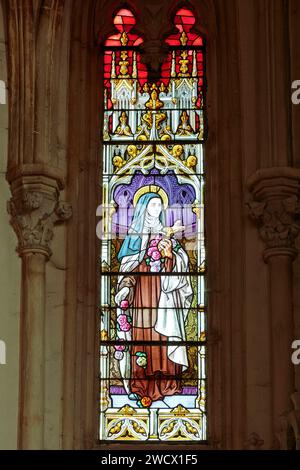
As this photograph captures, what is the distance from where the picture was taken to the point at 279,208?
49.9 ft

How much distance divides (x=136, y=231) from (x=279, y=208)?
1269 mm

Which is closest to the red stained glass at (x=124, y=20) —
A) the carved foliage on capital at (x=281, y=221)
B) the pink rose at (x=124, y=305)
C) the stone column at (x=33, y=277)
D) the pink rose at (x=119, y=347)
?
the stone column at (x=33, y=277)

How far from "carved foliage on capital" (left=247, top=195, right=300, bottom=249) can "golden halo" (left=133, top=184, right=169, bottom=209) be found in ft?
3.13

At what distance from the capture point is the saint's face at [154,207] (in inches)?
625

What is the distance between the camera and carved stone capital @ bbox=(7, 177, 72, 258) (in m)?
15.3

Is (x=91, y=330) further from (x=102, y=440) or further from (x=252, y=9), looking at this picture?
(x=252, y=9)

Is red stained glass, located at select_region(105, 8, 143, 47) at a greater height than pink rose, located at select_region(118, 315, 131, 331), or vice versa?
red stained glass, located at select_region(105, 8, 143, 47)

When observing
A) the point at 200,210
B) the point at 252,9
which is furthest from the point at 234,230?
the point at 252,9

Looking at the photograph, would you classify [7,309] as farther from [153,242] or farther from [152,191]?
[152,191]

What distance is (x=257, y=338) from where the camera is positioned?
596 inches

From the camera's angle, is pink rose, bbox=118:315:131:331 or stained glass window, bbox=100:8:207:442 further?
pink rose, bbox=118:315:131:331

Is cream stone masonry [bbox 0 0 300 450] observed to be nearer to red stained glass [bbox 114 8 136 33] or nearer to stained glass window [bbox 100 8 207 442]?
stained glass window [bbox 100 8 207 442]

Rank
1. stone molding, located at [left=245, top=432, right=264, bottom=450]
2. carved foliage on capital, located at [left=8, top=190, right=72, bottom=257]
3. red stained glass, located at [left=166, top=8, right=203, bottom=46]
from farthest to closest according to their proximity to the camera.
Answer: red stained glass, located at [left=166, top=8, right=203, bottom=46] → carved foliage on capital, located at [left=8, top=190, right=72, bottom=257] → stone molding, located at [left=245, top=432, right=264, bottom=450]

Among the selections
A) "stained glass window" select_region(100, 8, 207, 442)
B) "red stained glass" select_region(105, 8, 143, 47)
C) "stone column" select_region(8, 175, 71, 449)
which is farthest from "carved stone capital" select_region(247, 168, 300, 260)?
"red stained glass" select_region(105, 8, 143, 47)
